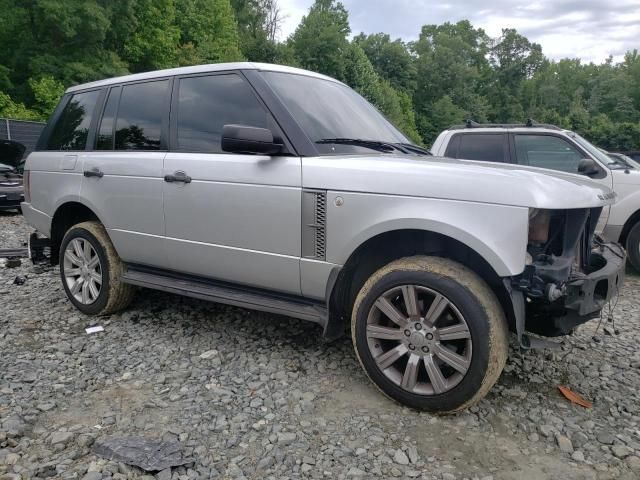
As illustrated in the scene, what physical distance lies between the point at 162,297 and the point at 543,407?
140 inches

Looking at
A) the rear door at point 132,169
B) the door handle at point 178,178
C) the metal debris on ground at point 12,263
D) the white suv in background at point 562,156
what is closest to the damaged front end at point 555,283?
the door handle at point 178,178

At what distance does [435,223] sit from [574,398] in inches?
57.2

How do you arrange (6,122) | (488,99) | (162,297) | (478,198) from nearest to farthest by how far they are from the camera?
(478,198)
(162,297)
(6,122)
(488,99)

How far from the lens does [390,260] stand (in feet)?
10.7

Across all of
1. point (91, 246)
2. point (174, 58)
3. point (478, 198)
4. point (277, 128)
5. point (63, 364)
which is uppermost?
point (174, 58)

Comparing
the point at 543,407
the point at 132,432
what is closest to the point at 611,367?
the point at 543,407

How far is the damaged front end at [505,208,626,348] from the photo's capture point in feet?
8.76

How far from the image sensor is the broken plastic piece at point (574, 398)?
3.11 meters

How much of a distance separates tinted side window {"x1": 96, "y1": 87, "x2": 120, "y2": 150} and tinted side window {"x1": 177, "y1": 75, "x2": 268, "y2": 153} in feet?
2.65

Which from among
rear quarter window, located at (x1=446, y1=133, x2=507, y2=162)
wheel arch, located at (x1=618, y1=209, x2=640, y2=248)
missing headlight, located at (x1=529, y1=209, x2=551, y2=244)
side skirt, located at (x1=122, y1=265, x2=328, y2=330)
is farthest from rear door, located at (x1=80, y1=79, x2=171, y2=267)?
wheel arch, located at (x1=618, y1=209, x2=640, y2=248)

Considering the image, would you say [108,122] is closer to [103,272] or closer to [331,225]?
[103,272]

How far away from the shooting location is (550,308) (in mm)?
2803

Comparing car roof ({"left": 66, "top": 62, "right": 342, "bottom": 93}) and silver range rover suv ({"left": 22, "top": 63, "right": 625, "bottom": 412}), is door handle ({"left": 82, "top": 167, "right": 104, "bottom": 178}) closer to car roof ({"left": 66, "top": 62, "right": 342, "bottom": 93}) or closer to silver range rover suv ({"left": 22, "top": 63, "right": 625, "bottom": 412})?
silver range rover suv ({"left": 22, "top": 63, "right": 625, "bottom": 412})

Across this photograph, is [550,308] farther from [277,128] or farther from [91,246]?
[91,246]
